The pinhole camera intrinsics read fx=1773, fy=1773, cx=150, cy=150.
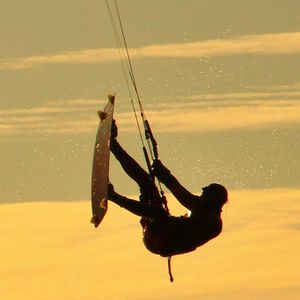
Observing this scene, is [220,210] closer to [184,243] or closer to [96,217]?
[184,243]

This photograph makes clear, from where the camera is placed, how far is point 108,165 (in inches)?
971

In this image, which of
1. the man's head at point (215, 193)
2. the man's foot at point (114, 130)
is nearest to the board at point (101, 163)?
the man's foot at point (114, 130)

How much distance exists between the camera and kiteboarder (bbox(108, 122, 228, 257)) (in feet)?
79.8

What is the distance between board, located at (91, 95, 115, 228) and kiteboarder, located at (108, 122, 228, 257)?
0.11 meters

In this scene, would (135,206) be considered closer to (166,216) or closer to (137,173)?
(137,173)

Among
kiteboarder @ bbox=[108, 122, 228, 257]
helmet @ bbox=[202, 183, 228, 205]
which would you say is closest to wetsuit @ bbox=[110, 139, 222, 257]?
kiteboarder @ bbox=[108, 122, 228, 257]

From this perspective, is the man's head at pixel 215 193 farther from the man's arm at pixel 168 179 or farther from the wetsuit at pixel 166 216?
the man's arm at pixel 168 179

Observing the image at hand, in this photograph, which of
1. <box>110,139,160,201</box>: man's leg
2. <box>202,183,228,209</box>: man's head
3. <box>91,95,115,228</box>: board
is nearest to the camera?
<box>91,95,115,228</box>: board

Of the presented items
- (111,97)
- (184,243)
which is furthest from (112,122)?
(184,243)

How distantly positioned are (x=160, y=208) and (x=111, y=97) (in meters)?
1.73

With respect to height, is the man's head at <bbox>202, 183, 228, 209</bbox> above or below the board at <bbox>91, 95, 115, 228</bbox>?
below

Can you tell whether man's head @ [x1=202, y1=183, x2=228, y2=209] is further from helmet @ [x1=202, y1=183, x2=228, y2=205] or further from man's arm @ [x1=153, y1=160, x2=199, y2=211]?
man's arm @ [x1=153, y1=160, x2=199, y2=211]

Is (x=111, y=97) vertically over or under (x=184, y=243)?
over

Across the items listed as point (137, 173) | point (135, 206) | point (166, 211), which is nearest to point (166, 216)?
point (166, 211)
